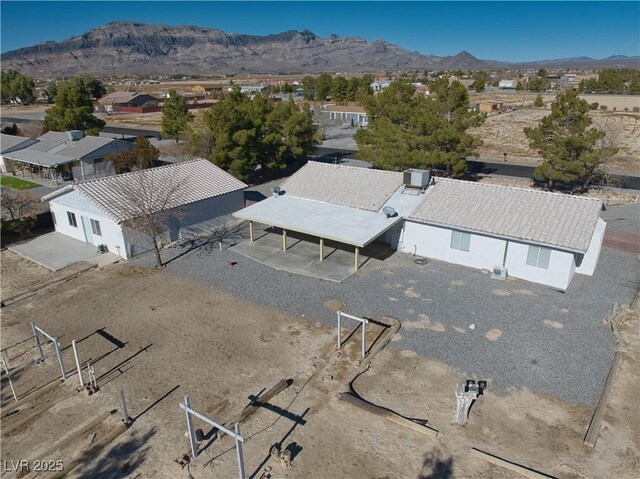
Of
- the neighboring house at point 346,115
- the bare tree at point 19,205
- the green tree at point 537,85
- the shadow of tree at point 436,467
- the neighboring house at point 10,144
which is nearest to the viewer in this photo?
the shadow of tree at point 436,467

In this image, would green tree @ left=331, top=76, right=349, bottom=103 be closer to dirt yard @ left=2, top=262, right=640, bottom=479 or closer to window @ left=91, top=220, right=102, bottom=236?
window @ left=91, top=220, right=102, bottom=236

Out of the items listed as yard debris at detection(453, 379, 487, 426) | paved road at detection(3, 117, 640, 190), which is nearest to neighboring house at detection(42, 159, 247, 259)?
yard debris at detection(453, 379, 487, 426)

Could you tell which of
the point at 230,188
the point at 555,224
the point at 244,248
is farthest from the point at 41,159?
the point at 555,224

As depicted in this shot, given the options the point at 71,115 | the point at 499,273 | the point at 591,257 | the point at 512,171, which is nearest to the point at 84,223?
the point at 499,273

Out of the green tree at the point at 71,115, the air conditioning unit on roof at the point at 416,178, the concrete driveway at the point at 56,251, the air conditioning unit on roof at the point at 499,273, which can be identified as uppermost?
the green tree at the point at 71,115

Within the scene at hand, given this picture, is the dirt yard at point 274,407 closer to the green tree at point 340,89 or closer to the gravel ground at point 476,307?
the gravel ground at point 476,307

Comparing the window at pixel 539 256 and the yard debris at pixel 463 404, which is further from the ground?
the window at pixel 539 256

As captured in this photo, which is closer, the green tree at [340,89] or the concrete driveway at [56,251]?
the concrete driveway at [56,251]

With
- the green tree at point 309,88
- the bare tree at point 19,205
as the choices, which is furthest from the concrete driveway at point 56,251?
the green tree at point 309,88
